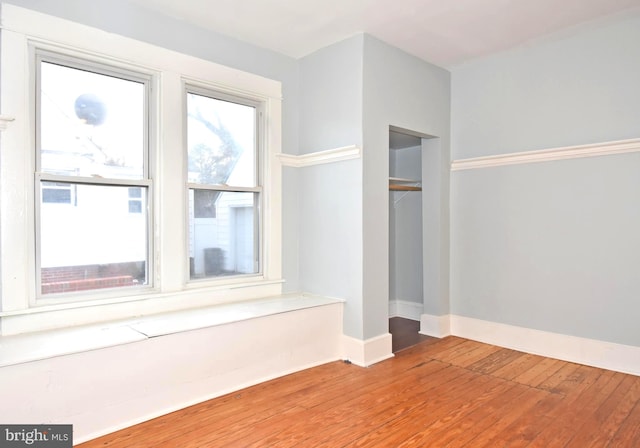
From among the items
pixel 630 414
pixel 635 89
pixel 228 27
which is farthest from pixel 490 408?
pixel 228 27

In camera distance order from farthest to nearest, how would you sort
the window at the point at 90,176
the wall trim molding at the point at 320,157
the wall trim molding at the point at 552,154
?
the wall trim molding at the point at 320,157
the wall trim molding at the point at 552,154
the window at the point at 90,176

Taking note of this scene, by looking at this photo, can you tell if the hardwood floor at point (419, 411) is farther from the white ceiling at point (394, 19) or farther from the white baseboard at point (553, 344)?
the white ceiling at point (394, 19)

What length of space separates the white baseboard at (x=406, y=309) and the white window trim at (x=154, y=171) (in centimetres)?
201

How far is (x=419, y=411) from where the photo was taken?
271 centimetres

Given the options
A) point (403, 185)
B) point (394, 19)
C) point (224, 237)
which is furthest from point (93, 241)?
point (403, 185)

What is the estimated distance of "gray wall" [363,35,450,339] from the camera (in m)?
3.60

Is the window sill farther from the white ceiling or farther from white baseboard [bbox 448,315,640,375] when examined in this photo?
the white ceiling

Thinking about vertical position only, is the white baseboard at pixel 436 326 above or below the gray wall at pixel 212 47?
below

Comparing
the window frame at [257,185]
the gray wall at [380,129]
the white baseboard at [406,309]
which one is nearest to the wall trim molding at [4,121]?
the window frame at [257,185]

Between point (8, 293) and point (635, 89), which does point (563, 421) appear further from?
point (8, 293)

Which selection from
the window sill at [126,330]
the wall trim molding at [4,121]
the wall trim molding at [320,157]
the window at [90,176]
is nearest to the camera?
the window sill at [126,330]

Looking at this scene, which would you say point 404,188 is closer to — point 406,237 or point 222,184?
point 406,237

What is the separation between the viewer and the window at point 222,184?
3.49m

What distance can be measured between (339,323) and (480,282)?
63.5 inches
